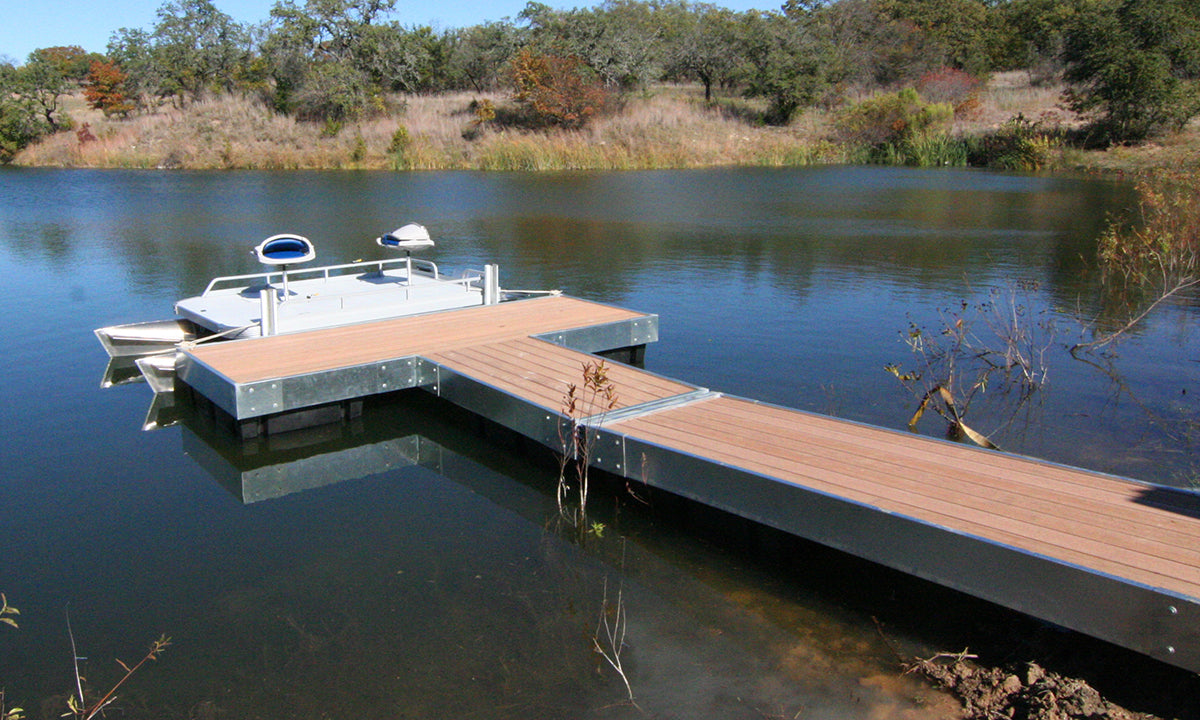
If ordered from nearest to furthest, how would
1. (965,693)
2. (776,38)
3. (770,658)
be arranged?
(965,693), (770,658), (776,38)

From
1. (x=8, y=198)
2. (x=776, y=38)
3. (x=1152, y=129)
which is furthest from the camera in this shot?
(x=776, y=38)

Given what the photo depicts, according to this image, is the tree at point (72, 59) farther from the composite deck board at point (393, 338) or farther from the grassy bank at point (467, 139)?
the composite deck board at point (393, 338)


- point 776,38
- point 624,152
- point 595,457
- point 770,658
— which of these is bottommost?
point 770,658

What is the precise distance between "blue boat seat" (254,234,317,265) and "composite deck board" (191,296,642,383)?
1502mm

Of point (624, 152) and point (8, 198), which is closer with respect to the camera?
point (8, 198)

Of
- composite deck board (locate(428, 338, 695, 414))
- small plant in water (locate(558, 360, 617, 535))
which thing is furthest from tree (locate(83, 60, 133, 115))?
small plant in water (locate(558, 360, 617, 535))

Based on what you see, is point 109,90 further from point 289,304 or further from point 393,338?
point 393,338

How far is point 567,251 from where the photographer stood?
16.4 metres

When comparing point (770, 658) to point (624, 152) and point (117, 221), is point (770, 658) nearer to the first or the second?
point (117, 221)

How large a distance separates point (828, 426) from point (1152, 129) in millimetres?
34151

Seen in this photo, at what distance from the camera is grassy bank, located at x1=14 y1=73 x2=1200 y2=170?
34469mm

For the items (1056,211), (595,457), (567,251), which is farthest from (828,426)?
(1056,211)

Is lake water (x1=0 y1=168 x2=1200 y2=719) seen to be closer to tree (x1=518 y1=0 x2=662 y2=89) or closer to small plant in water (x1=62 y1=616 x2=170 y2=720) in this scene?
small plant in water (x1=62 y1=616 x2=170 y2=720)

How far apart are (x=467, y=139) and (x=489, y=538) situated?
32.8 m
